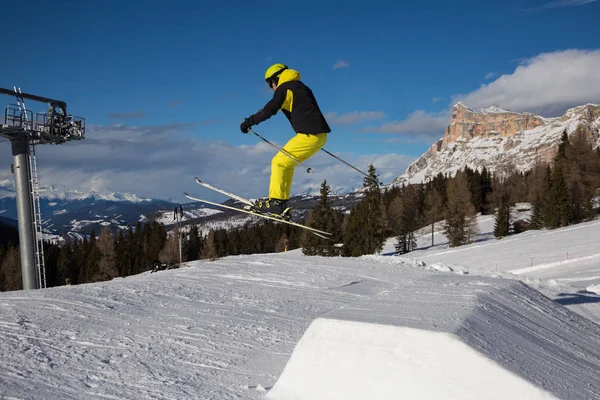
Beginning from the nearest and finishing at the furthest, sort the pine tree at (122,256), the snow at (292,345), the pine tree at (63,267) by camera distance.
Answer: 1. the snow at (292,345)
2. the pine tree at (63,267)
3. the pine tree at (122,256)

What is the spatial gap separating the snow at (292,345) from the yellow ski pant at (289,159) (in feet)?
7.71

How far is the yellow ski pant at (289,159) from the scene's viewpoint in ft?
23.7

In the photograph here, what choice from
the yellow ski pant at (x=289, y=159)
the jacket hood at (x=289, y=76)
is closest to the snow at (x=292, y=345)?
the yellow ski pant at (x=289, y=159)

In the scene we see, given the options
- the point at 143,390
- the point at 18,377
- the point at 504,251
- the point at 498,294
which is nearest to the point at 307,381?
the point at 143,390

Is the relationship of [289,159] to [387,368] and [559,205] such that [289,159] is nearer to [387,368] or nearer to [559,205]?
[387,368]

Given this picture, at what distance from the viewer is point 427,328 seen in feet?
12.9

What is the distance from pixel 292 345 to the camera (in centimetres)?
673

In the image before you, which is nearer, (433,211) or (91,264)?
(91,264)

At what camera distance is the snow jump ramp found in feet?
11.9

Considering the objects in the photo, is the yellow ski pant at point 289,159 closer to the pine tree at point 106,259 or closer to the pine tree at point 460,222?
the pine tree at point 460,222

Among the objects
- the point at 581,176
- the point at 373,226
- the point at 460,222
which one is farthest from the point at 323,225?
the point at 581,176

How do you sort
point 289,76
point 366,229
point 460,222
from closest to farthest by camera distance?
1. point 289,76
2. point 366,229
3. point 460,222

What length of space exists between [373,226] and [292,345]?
52731mm

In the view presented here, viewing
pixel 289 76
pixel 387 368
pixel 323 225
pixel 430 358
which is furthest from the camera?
pixel 323 225
